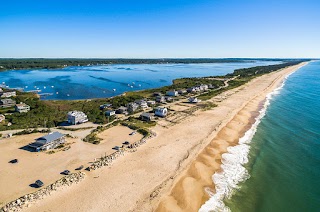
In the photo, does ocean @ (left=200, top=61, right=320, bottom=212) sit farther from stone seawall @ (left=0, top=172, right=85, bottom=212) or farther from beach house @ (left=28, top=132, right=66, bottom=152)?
A: beach house @ (left=28, top=132, right=66, bottom=152)

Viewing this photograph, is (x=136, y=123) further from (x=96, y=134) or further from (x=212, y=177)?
(x=212, y=177)

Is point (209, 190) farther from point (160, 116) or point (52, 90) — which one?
point (52, 90)

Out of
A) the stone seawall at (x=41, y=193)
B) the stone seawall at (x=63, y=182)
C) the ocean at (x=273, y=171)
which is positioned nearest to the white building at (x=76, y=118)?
the stone seawall at (x=63, y=182)

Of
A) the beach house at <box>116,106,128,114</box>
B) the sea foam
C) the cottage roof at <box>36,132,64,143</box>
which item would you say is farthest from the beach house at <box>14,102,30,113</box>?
the sea foam

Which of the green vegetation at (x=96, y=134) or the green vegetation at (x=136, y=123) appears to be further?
the green vegetation at (x=136, y=123)

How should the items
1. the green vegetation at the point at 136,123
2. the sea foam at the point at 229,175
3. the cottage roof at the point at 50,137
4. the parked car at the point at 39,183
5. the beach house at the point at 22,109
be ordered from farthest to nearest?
the beach house at the point at 22,109 < the green vegetation at the point at 136,123 < the cottage roof at the point at 50,137 < the parked car at the point at 39,183 < the sea foam at the point at 229,175

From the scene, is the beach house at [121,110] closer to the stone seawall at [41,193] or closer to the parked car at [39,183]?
the stone seawall at [41,193]
